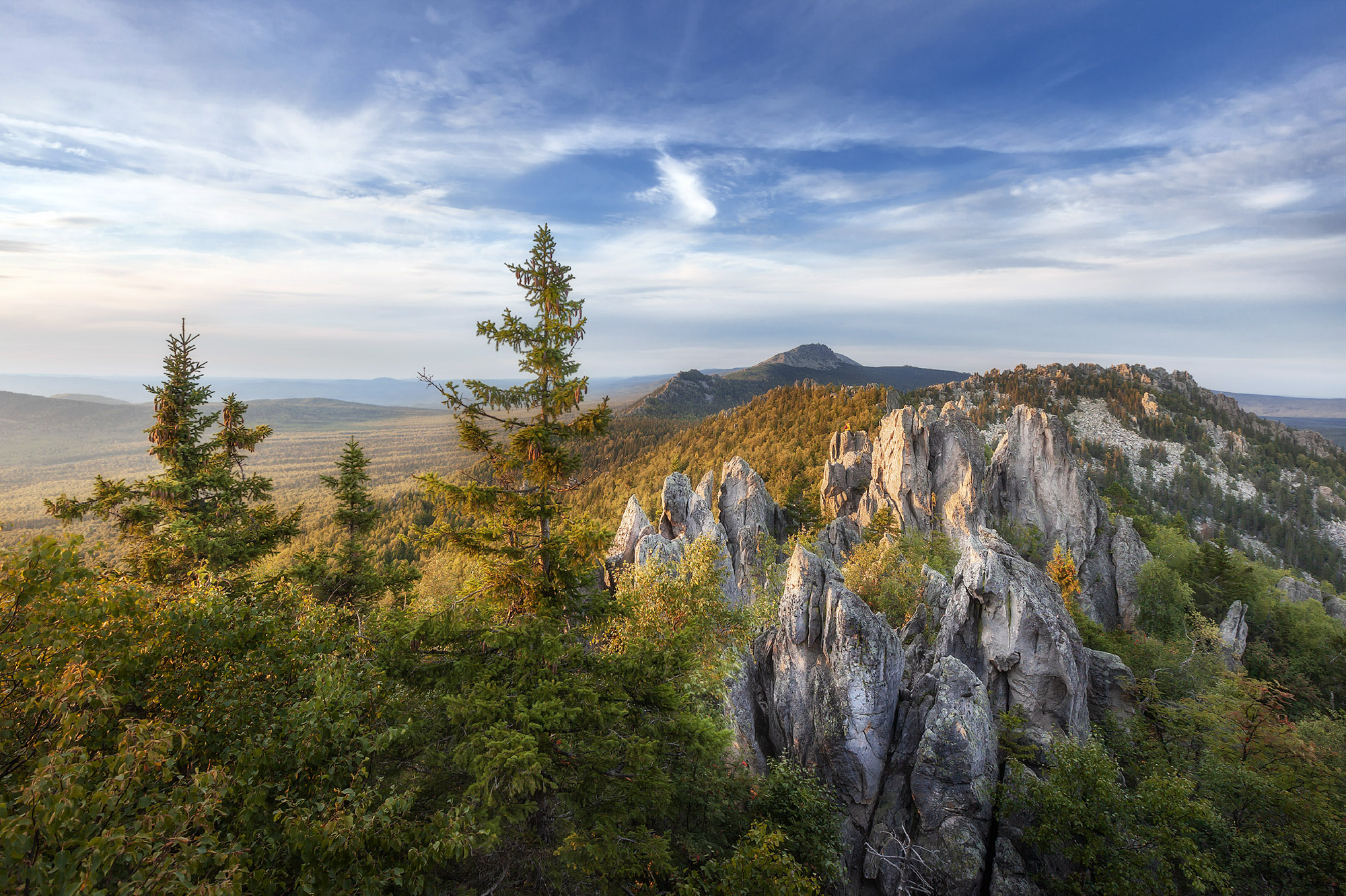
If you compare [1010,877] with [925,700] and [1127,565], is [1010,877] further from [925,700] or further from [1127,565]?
[1127,565]

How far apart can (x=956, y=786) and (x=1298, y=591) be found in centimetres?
7265

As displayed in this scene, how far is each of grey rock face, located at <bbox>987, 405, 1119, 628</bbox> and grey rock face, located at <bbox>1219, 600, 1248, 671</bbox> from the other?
10990 millimetres

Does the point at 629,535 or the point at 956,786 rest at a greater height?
the point at 629,535

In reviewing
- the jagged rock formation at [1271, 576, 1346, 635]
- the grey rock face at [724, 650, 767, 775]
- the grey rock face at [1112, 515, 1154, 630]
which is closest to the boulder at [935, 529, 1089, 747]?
the grey rock face at [724, 650, 767, 775]

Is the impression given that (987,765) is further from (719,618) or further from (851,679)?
(719,618)

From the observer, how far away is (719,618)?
25484 millimetres

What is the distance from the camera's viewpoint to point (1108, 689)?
80.0 feet

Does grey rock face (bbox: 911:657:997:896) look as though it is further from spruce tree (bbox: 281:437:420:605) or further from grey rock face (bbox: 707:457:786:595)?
grey rock face (bbox: 707:457:786:595)

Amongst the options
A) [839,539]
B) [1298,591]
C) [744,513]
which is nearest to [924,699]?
[744,513]

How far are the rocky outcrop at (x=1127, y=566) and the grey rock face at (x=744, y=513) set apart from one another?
36.4 metres

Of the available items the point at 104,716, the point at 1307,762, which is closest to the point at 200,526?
the point at 104,716

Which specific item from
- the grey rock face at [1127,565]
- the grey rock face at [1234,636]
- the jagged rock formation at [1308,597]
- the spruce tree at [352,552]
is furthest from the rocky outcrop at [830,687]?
the jagged rock formation at [1308,597]

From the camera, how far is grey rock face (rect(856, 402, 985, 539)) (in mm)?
58625

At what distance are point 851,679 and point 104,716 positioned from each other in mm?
21017
